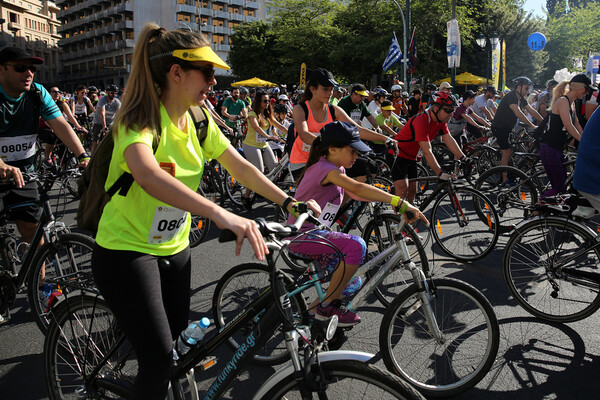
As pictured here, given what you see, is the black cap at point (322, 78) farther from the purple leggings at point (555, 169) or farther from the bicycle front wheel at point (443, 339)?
the bicycle front wheel at point (443, 339)

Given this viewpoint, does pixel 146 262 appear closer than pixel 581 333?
Yes

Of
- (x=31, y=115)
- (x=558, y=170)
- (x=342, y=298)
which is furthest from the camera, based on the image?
(x=558, y=170)

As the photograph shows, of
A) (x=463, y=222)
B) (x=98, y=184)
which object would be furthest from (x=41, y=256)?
(x=463, y=222)

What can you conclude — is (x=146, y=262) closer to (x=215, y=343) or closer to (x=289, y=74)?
(x=215, y=343)

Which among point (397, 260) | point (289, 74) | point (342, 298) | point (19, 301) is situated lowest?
point (19, 301)

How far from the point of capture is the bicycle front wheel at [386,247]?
3385 millimetres

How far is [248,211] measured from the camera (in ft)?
27.0

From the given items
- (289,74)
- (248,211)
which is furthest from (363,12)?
(248,211)

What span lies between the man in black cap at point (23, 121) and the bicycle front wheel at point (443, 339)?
2675 millimetres

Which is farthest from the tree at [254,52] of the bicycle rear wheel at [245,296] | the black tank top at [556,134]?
the bicycle rear wheel at [245,296]

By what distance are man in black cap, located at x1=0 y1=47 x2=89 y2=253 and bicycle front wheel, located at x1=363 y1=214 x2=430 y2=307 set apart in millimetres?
2466

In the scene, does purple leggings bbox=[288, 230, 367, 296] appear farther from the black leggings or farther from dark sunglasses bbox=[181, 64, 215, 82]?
Answer: dark sunglasses bbox=[181, 64, 215, 82]

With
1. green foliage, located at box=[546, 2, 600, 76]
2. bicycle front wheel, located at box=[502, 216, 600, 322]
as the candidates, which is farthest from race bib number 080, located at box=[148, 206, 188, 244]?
green foliage, located at box=[546, 2, 600, 76]

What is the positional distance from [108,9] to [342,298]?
88.6 meters
